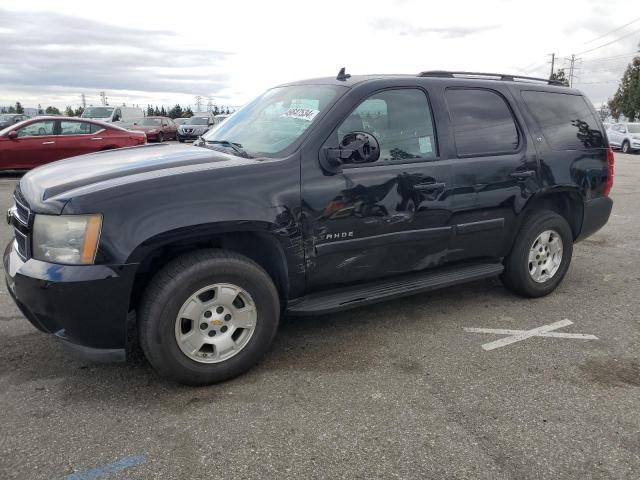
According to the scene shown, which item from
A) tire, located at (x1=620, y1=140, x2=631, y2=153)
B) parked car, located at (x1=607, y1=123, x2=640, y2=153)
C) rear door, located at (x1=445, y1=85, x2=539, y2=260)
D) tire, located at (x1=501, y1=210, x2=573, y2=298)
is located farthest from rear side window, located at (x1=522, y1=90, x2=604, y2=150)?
tire, located at (x1=620, y1=140, x2=631, y2=153)

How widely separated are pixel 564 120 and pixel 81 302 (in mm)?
4055

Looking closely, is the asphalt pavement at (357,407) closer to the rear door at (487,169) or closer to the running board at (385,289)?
the running board at (385,289)

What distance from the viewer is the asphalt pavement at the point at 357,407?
7.97 feet

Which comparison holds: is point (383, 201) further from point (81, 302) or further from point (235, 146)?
point (81, 302)

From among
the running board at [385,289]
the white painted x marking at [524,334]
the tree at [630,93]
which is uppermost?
the tree at [630,93]

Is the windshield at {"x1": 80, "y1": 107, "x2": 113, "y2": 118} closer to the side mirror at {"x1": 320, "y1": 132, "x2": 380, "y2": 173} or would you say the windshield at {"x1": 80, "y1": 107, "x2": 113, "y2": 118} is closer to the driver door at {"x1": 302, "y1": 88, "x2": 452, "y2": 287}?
the driver door at {"x1": 302, "y1": 88, "x2": 452, "y2": 287}

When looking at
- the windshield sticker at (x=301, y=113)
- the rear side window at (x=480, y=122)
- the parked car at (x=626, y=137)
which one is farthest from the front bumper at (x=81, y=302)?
the parked car at (x=626, y=137)

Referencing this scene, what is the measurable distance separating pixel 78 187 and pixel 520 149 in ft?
10.6

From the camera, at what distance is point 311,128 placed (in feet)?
11.1

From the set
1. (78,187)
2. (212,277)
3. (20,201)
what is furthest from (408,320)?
(20,201)

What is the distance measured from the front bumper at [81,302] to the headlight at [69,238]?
0.05 m

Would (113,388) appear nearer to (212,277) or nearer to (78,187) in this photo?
(212,277)

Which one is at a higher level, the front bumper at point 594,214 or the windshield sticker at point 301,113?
the windshield sticker at point 301,113

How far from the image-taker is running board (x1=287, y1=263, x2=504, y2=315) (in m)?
3.40
